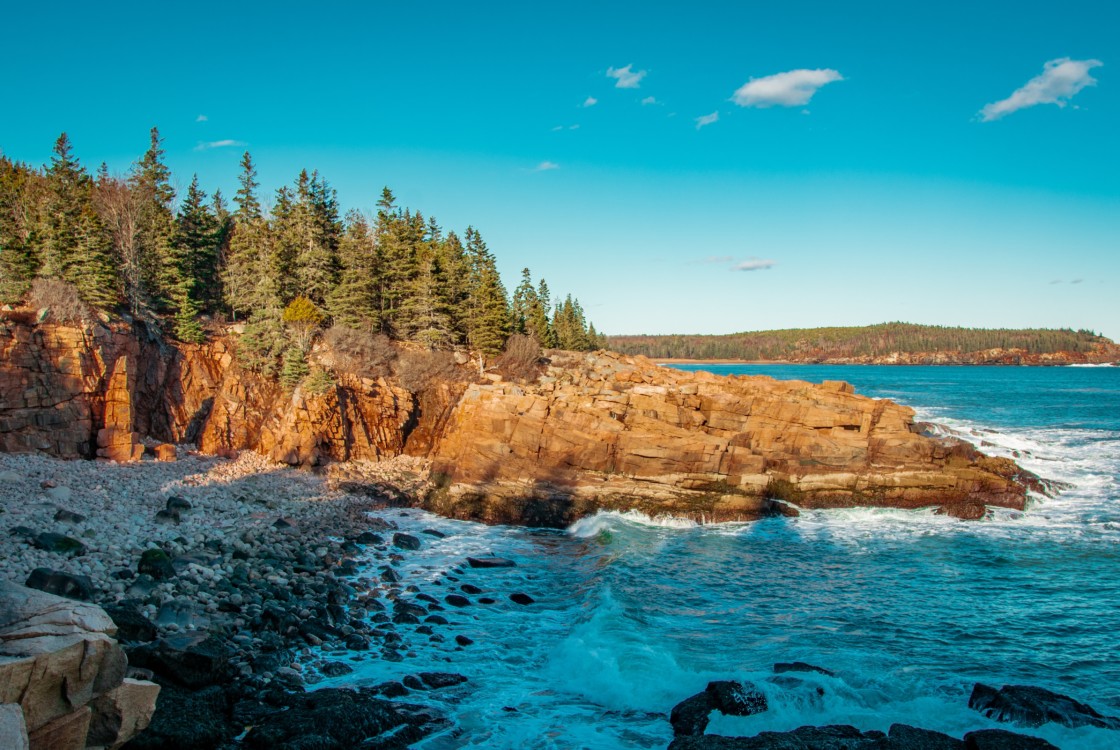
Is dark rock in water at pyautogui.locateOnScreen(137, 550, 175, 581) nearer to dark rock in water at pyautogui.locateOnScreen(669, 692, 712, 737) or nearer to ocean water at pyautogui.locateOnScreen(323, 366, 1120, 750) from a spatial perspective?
ocean water at pyautogui.locateOnScreen(323, 366, 1120, 750)

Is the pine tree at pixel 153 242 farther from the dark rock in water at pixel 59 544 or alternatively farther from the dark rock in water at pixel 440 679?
the dark rock in water at pixel 440 679

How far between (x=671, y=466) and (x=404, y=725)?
18.3 meters

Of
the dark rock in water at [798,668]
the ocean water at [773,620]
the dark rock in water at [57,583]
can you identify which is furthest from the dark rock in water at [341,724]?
the dark rock in water at [798,668]

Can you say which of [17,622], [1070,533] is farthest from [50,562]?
[1070,533]

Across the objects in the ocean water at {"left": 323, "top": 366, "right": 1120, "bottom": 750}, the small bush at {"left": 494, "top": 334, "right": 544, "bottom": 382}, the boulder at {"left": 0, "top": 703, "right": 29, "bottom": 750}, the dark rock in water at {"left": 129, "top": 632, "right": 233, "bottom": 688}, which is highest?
the small bush at {"left": 494, "top": 334, "right": 544, "bottom": 382}

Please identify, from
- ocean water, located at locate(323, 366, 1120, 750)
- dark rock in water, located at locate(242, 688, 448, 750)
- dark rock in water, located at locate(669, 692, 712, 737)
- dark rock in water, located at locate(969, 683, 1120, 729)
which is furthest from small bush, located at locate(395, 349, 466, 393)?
dark rock in water, located at locate(969, 683, 1120, 729)

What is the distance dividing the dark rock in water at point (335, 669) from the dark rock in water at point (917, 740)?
32.3 ft

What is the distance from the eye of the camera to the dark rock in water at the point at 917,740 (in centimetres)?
1029

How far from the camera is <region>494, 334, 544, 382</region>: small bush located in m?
41.8

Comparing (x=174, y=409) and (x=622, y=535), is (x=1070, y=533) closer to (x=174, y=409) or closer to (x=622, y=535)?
(x=622, y=535)

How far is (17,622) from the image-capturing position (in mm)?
8000

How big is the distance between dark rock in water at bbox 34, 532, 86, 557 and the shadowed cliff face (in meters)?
11.8

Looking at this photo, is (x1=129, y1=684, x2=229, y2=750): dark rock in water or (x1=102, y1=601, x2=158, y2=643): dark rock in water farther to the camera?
(x1=102, y1=601, x2=158, y2=643): dark rock in water

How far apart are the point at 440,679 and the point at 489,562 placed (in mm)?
7495
